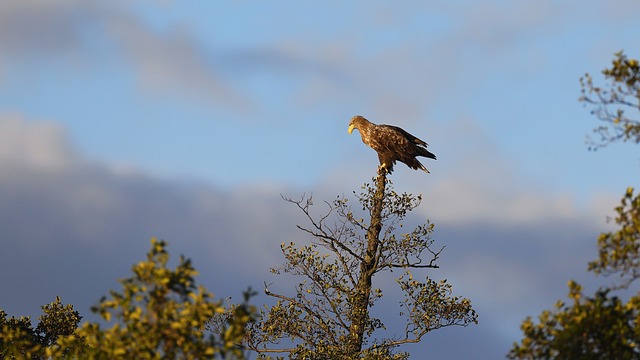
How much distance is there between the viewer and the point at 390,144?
43.2 meters

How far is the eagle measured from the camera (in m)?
43.1

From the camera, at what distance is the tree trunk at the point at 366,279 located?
4125 cm

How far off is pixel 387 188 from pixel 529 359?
1946 centimetres

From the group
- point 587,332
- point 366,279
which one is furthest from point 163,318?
point 366,279

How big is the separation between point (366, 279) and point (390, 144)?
5327 mm

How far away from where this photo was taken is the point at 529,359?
75.8 feet

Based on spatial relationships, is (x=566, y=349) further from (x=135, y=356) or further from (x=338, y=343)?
(x=338, y=343)

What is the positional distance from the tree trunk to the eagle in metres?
0.73

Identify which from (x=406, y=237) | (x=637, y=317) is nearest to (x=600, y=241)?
(x=637, y=317)

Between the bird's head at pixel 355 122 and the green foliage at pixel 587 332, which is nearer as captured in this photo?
the green foliage at pixel 587 332

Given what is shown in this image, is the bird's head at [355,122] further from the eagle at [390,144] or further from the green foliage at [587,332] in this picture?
the green foliage at [587,332]

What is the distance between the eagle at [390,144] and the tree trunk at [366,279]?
734 mm

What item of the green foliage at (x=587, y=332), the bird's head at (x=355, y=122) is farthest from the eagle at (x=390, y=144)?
the green foliage at (x=587, y=332)

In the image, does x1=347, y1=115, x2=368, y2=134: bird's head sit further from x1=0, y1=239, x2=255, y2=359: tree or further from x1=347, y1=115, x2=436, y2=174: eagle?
x1=0, y1=239, x2=255, y2=359: tree
